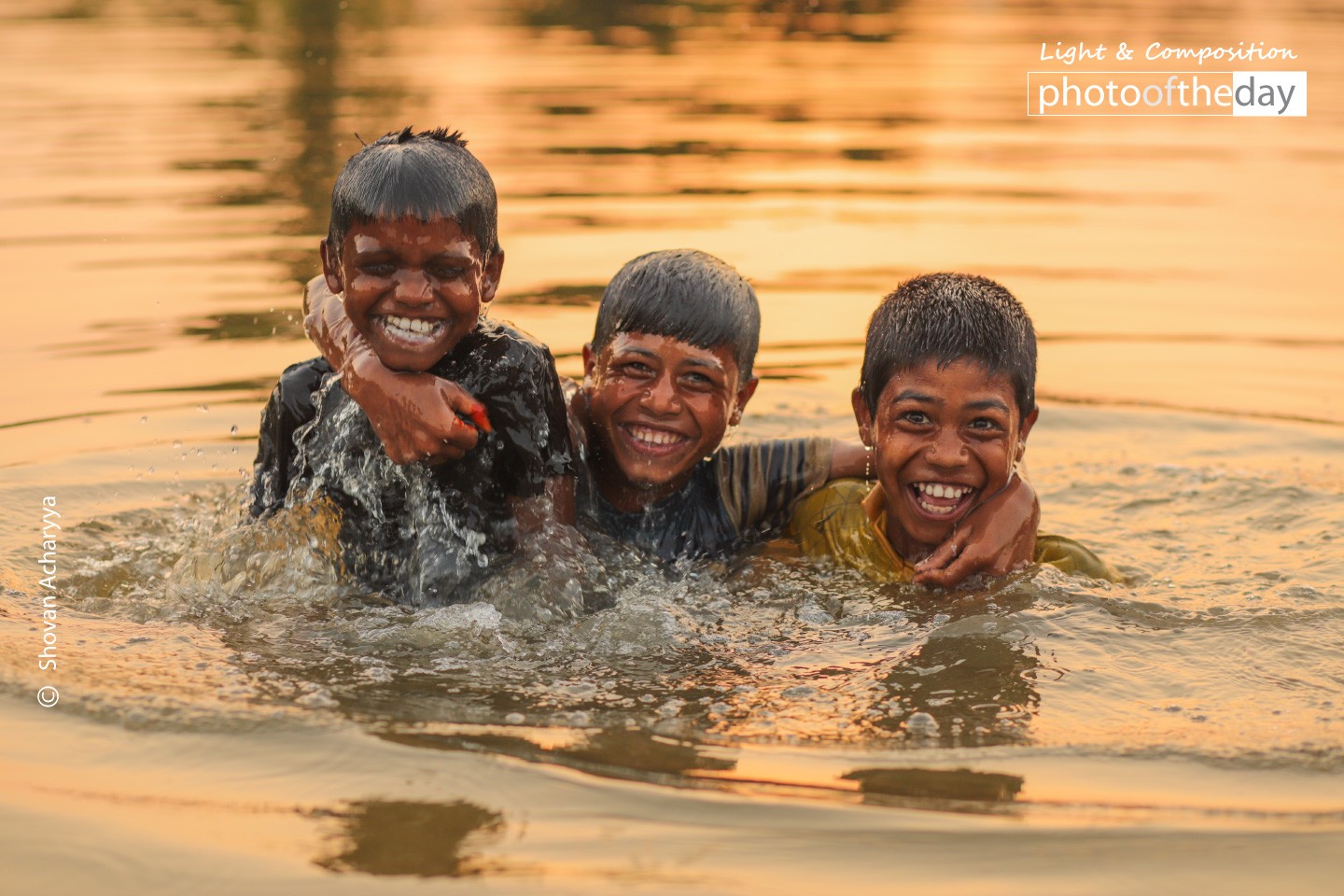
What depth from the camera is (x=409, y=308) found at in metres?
4.52

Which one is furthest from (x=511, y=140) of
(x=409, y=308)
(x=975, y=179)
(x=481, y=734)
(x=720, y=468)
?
(x=481, y=734)

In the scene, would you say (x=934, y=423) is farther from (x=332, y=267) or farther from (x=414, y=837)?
(x=414, y=837)

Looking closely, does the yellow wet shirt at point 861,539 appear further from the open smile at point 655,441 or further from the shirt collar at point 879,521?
the open smile at point 655,441

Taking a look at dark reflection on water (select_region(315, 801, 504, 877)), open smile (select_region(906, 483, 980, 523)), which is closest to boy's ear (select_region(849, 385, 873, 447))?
open smile (select_region(906, 483, 980, 523))

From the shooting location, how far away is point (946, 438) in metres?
5.12

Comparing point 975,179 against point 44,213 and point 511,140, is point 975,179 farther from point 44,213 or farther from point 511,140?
point 44,213

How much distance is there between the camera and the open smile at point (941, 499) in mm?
5227

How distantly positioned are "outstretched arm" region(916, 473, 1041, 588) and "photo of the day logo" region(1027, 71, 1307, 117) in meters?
11.4

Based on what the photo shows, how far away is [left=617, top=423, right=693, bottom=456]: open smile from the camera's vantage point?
5.26 m

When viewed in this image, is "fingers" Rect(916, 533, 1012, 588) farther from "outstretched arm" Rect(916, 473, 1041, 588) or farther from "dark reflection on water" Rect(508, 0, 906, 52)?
"dark reflection on water" Rect(508, 0, 906, 52)

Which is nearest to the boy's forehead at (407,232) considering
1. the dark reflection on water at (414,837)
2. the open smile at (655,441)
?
the open smile at (655,441)

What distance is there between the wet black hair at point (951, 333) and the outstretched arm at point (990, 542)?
13.4 inches

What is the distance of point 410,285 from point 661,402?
3.30ft

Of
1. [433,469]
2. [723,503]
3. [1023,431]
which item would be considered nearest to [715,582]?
[723,503]
